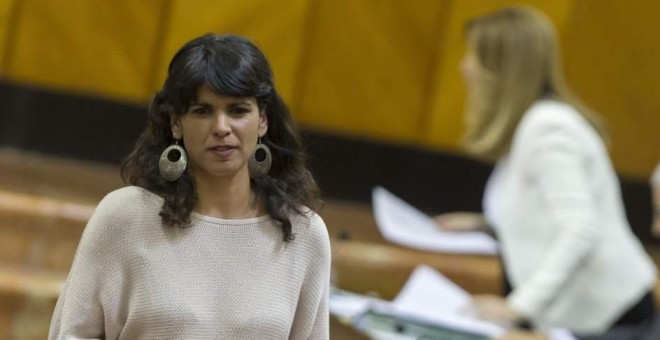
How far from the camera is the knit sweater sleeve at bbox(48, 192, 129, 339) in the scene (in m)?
1.08

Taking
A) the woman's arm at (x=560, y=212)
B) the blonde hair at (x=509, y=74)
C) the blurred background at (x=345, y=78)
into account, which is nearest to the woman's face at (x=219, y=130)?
the woman's arm at (x=560, y=212)

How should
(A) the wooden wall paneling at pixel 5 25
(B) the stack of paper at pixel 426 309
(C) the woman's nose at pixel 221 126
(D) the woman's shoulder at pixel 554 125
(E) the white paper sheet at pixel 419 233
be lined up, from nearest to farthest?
(C) the woman's nose at pixel 221 126, (B) the stack of paper at pixel 426 309, (D) the woman's shoulder at pixel 554 125, (E) the white paper sheet at pixel 419 233, (A) the wooden wall paneling at pixel 5 25

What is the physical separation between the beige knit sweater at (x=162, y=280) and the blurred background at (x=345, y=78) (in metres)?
2.68

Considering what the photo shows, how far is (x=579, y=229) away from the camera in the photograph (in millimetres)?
1964

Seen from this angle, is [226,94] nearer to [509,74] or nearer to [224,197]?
[224,197]

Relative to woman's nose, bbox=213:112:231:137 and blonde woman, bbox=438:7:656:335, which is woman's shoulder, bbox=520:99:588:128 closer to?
blonde woman, bbox=438:7:656:335

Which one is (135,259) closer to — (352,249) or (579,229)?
(579,229)

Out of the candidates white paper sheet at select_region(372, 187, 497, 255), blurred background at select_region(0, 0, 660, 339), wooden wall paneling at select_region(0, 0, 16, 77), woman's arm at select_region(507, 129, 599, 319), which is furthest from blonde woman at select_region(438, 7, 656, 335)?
wooden wall paneling at select_region(0, 0, 16, 77)

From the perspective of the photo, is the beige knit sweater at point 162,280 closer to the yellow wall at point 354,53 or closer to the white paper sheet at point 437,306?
the white paper sheet at point 437,306

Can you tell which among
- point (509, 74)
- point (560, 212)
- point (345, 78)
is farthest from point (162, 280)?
point (345, 78)

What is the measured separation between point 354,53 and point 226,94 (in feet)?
9.66

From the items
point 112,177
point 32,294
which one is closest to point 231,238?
point 32,294

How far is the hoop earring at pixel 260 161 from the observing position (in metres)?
1.12

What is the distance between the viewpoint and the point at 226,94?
1.05m
